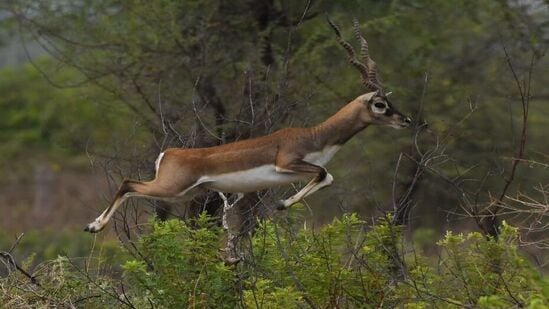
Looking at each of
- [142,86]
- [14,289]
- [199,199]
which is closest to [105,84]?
[142,86]

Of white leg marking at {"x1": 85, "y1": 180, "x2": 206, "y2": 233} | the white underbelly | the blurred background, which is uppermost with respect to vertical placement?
the white underbelly

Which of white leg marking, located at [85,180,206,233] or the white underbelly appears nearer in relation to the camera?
white leg marking, located at [85,180,206,233]

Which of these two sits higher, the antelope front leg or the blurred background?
the antelope front leg

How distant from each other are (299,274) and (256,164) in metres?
0.79

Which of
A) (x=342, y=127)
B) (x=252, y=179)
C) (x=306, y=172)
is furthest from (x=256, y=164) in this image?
(x=342, y=127)

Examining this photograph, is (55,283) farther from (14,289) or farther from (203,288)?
(203,288)

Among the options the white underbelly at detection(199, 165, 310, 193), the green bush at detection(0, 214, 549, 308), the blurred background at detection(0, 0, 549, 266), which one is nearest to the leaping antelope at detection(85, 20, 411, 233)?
the white underbelly at detection(199, 165, 310, 193)

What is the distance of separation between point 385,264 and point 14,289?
2639mm

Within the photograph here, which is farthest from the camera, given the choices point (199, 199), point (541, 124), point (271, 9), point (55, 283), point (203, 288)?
point (541, 124)

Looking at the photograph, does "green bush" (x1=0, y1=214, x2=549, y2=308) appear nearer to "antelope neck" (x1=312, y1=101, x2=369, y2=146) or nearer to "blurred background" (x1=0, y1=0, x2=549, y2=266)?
"antelope neck" (x1=312, y1=101, x2=369, y2=146)

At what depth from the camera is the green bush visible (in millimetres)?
8070

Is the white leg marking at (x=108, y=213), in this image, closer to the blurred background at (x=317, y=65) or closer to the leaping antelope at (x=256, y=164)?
the leaping antelope at (x=256, y=164)

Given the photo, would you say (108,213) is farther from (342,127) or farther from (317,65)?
(317,65)

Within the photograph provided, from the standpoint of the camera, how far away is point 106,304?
8.98 meters
